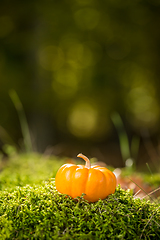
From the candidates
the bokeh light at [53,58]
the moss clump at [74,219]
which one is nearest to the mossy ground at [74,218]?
the moss clump at [74,219]

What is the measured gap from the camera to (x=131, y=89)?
9688 mm

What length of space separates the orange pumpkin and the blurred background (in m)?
4.95

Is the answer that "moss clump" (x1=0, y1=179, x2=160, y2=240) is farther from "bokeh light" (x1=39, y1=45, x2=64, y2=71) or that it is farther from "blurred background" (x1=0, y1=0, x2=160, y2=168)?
"bokeh light" (x1=39, y1=45, x2=64, y2=71)

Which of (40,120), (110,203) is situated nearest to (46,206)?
(110,203)

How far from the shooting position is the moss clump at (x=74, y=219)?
127 centimetres

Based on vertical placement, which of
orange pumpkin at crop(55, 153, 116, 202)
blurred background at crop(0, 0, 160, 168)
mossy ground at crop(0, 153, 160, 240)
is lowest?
blurred background at crop(0, 0, 160, 168)

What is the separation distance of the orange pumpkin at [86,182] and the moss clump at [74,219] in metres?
0.05

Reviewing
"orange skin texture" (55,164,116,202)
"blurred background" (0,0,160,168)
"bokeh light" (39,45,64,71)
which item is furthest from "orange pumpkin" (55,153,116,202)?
"bokeh light" (39,45,64,71)

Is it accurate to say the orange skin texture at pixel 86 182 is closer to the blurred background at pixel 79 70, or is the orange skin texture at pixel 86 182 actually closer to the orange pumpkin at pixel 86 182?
the orange pumpkin at pixel 86 182

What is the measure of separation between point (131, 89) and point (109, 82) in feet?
4.16

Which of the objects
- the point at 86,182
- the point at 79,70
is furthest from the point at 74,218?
the point at 79,70

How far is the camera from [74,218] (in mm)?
1322

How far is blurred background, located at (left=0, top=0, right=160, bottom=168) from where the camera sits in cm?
742

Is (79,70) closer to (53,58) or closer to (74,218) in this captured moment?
(53,58)
